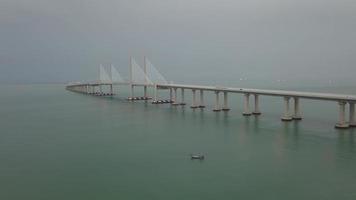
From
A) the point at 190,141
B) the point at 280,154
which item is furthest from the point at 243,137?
the point at 280,154

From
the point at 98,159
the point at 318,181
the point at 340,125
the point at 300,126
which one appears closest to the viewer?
the point at 318,181

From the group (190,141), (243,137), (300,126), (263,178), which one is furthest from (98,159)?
(300,126)

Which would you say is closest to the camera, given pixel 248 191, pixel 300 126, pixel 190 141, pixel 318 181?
pixel 248 191

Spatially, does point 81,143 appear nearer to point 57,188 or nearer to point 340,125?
point 57,188

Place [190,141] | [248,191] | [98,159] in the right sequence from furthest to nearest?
[190,141] → [98,159] → [248,191]

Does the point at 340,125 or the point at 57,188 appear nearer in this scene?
the point at 57,188

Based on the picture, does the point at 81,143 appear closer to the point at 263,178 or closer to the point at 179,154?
the point at 179,154
